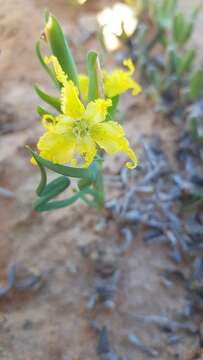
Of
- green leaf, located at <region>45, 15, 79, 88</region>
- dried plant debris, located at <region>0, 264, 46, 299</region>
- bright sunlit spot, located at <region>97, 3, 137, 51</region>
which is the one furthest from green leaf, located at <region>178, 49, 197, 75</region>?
dried plant debris, located at <region>0, 264, 46, 299</region>

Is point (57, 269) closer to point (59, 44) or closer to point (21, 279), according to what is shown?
point (21, 279)

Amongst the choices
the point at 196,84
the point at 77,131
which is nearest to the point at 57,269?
the point at 77,131

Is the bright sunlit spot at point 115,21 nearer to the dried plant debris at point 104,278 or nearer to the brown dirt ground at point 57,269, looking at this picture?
the brown dirt ground at point 57,269

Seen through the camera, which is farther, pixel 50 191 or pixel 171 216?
pixel 171 216

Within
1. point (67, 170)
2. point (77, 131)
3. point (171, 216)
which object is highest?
point (77, 131)

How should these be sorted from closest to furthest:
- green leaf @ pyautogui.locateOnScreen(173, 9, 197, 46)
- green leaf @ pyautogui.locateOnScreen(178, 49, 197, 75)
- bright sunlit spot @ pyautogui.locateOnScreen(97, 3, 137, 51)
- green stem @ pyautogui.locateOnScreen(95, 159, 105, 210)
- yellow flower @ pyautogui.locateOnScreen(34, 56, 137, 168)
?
1. yellow flower @ pyautogui.locateOnScreen(34, 56, 137, 168)
2. green stem @ pyautogui.locateOnScreen(95, 159, 105, 210)
3. green leaf @ pyautogui.locateOnScreen(178, 49, 197, 75)
4. green leaf @ pyautogui.locateOnScreen(173, 9, 197, 46)
5. bright sunlit spot @ pyautogui.locateOnScreen(97, 3, 137, 51)

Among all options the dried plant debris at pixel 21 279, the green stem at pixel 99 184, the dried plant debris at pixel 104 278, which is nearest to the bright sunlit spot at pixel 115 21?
the green stem at pixel 99 184

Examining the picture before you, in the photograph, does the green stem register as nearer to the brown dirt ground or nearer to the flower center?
the brown dirt ground
